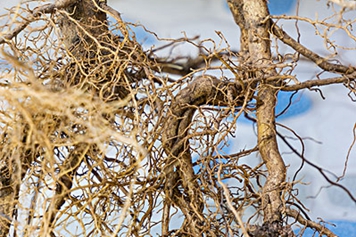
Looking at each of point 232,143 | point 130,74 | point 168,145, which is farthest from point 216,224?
point 232,143

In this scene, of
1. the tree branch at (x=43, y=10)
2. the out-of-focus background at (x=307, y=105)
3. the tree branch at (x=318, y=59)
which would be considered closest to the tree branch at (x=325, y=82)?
the tree branch at (x=318, y=59)

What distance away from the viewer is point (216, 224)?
700 millimetres

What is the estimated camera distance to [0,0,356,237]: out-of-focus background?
1281 mm

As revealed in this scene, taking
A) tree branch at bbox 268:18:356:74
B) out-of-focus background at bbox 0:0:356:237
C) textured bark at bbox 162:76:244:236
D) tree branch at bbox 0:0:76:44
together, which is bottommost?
textured bark at bbox 162:76:244:236

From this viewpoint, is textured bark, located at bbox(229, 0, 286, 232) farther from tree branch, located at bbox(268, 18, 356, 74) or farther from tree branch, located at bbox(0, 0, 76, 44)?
tree branch, located at bbox(0, 0, 76, 44)

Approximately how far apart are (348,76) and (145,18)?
690 millimetres

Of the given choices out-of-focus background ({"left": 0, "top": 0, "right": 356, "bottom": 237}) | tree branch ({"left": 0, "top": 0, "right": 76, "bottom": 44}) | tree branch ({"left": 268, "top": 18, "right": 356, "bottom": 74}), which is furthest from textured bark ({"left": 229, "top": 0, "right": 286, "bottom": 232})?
out-of-focus background ({"left": 0, "top": 0, "right": 356, "bottom": 237})

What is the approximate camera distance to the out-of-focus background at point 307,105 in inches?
50.4

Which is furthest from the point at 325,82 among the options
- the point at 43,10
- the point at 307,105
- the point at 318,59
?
the point at 307,105

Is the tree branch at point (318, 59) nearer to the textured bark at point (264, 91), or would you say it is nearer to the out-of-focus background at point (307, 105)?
the textured bark at point (264, 91)

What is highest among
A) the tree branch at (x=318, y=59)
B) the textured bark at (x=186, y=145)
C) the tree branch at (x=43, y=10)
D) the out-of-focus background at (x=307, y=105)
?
the out-of-focus background at (x=307, y=105)

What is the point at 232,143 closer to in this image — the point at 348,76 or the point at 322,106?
the point at 322,106

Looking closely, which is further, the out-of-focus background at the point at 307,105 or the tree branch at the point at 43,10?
the out-of-focus background at the point at 307,105

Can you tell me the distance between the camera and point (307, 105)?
52.6 inches
